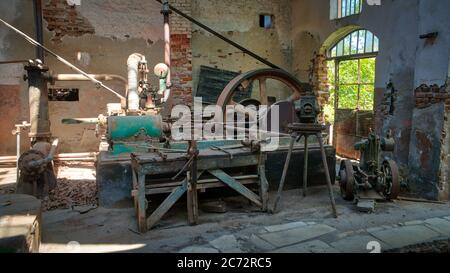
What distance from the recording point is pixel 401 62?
616 cm

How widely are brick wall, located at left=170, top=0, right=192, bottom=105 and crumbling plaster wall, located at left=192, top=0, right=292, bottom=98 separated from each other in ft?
1.69

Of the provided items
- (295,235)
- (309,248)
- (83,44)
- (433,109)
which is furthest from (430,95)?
(83,44)

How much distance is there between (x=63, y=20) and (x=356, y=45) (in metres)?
6.31

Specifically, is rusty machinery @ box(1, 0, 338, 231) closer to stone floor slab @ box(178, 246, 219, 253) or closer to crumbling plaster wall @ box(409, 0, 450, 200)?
stone floor slab @ box(178, 246, 219, 253)

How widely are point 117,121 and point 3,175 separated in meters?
3.18

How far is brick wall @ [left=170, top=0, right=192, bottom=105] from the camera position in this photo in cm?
874

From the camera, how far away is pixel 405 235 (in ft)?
12.9

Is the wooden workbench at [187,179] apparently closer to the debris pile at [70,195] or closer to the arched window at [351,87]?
the debris pile at [70,195]

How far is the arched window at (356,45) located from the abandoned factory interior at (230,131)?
0.04 m

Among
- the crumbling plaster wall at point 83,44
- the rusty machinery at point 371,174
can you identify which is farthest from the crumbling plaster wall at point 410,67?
the crumbling plaster wall at point 83,44

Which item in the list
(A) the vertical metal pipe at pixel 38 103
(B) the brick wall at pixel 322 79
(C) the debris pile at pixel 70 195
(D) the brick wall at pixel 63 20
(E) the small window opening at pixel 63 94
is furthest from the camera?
(B) the brick wall at pixel 322 79

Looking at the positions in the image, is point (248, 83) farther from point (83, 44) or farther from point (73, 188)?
point (83, 44)

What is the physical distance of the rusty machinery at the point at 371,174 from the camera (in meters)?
4.99
